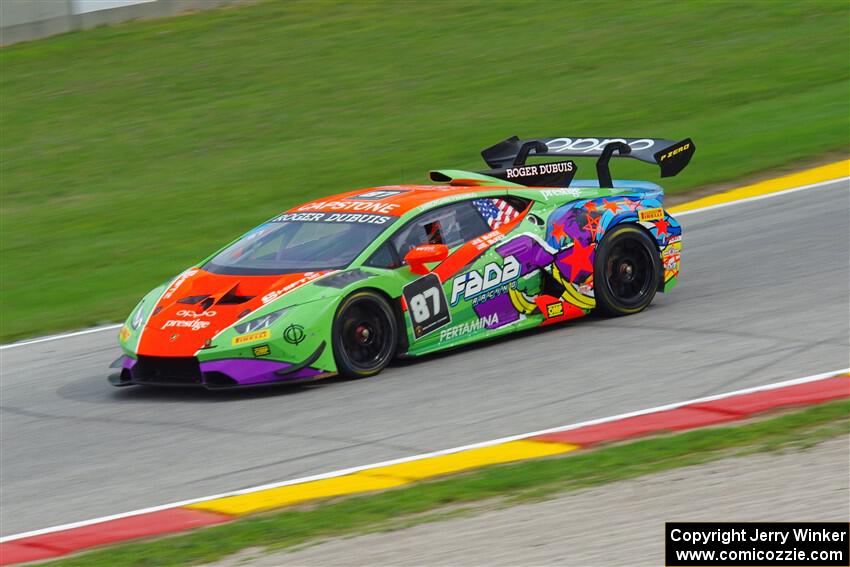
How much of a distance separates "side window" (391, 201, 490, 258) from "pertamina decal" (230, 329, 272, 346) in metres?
1.30

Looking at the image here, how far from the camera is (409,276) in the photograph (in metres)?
9.63

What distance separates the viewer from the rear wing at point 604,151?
1125 cm

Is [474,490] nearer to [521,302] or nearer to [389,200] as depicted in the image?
[521,302]

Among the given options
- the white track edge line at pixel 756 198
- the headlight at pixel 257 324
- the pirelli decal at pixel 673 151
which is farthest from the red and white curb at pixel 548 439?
the white track edge line at pixel 756 198

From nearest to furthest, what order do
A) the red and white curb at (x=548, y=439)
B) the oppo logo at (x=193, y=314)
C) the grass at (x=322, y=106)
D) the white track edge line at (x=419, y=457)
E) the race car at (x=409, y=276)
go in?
the red and white curb at (x=548, y=439), the white track edge line at (x=419, y=457), the race car at (x=409, y=276), the oppo logo at (x=193, y=314), the grass at (x=322, y=106)

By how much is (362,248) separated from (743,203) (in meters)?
6.80

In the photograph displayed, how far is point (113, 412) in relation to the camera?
9.20 m

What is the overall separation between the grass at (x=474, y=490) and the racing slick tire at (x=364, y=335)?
234cm

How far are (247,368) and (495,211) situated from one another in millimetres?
2531

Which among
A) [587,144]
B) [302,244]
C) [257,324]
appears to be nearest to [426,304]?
[302,244]

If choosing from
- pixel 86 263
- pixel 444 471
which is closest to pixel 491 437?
pixel 444 471

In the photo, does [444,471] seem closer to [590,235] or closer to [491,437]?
[491,437]

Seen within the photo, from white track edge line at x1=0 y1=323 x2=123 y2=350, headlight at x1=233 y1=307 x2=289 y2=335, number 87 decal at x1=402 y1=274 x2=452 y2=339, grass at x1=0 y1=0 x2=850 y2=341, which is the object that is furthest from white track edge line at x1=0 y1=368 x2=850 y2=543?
grass at x1=0 y1=0 x2=850 y2=341

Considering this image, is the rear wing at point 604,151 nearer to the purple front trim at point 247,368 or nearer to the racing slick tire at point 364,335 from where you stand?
the racing slick tire at point 364,335
